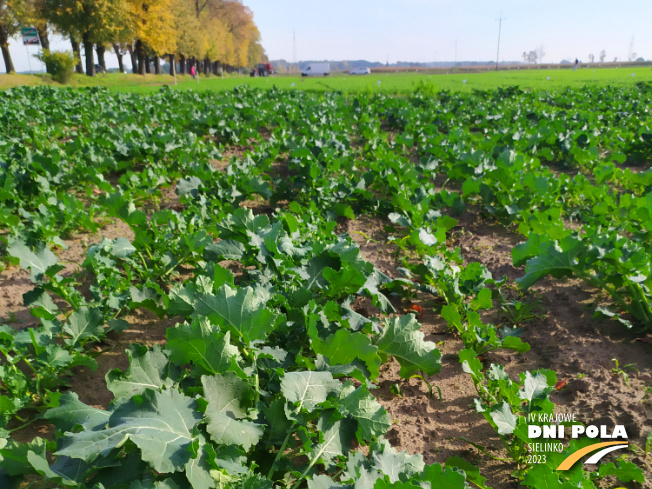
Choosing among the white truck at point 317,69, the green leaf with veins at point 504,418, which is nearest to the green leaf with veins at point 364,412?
the green leaf with veins at point 504,418

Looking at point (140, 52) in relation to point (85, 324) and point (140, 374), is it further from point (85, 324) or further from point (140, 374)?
point (140, 374)

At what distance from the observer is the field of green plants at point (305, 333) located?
68.4 inches

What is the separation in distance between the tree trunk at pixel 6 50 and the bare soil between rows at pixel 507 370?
122ft

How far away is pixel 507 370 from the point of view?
9.86 feet

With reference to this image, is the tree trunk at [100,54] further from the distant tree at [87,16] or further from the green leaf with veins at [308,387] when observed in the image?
the green leaf with veins at [308,387]

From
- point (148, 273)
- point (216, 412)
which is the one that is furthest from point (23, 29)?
point (216, 412)

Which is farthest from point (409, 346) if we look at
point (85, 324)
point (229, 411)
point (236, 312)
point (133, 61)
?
point (133, 61)

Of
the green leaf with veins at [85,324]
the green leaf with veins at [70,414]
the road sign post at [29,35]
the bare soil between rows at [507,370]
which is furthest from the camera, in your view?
the road sign post at [29,35]

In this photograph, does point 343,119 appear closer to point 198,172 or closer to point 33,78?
point 198,172

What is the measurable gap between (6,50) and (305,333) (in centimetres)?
4004

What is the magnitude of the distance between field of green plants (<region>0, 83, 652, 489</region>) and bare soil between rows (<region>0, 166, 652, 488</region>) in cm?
2

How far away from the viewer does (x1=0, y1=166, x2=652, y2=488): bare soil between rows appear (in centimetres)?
242

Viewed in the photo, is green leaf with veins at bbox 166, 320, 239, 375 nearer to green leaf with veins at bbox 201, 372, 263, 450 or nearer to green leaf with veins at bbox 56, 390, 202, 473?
green leaf with veins at bbox 201, 372, 263, 450

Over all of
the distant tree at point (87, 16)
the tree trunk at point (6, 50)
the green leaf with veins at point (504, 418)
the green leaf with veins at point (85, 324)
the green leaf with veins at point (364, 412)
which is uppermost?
the distant tree at point (87, 16)
